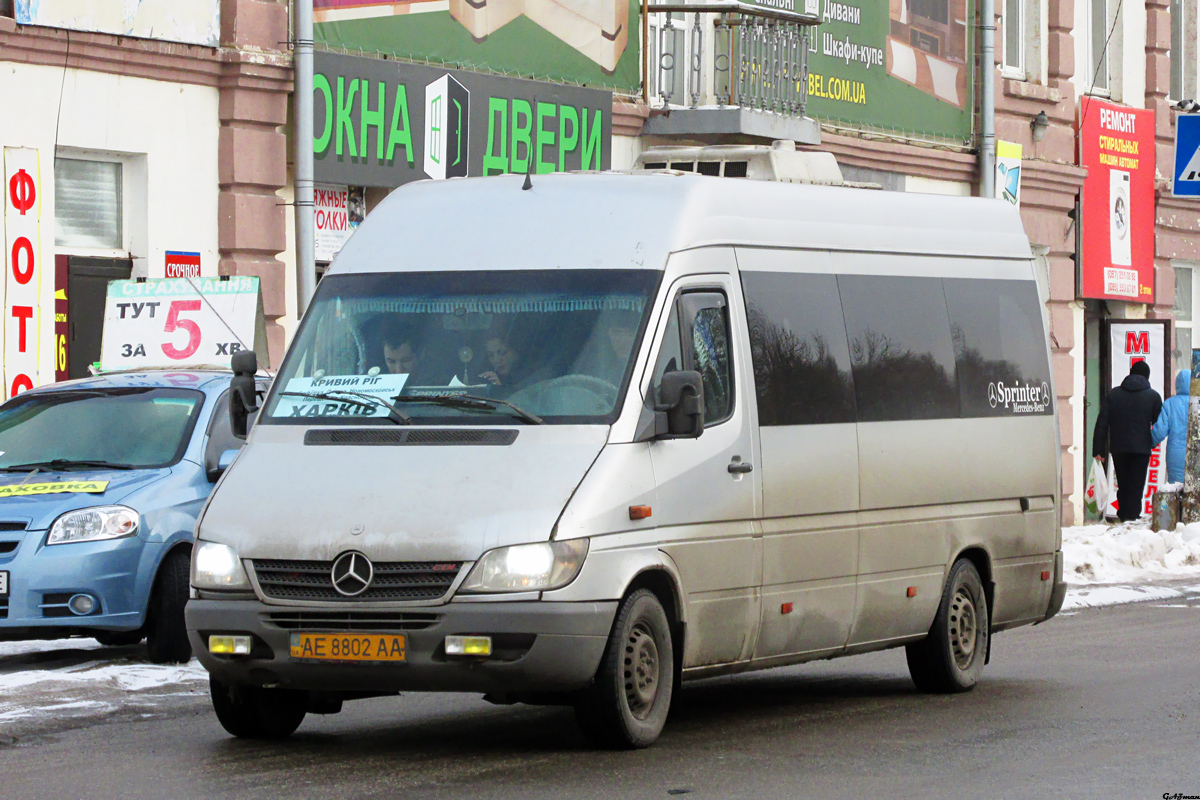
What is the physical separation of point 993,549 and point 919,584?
0.88 meters

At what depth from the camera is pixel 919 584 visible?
11406 mm

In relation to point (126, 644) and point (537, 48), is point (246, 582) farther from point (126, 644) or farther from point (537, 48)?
point (537, 48)

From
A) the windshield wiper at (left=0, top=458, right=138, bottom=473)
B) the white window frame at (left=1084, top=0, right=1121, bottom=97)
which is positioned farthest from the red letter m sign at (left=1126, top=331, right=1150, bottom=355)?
the windshield wiper at (left=0, top=458, right=138, bottom=473)

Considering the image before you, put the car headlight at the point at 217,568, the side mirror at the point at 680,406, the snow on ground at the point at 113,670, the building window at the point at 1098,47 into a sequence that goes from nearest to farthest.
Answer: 1. the car headlight at the point at 217,568
2. the side mirror at the point at 680,406
3. the snow on ground at the point at 113,670
4. the building window at the point at 1098,47

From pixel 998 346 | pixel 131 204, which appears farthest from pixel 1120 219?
pixel 998 346

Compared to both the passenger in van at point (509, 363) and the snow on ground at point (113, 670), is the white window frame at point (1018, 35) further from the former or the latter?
the passenger in van at point (509, 363)

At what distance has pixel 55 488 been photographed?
1237 centimetres

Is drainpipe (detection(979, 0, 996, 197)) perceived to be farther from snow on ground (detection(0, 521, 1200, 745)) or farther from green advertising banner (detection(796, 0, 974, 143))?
snow on ground (detection(0, 521, 1200, 745))

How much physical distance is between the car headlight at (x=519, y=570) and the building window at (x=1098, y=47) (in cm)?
2337

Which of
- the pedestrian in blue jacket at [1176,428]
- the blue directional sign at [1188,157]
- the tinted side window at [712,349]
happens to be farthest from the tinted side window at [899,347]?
the pedestrian in blue jacket at [1176,428]

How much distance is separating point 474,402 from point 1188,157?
52.8 feet

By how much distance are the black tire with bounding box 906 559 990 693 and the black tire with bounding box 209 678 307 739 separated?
3.47 m

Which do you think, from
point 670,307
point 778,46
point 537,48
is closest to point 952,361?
point 670,307

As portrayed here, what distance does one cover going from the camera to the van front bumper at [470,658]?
8.73 metres
